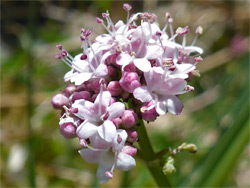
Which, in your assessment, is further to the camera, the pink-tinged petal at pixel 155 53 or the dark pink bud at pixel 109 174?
the pink-tinged petal at pixel 155 53

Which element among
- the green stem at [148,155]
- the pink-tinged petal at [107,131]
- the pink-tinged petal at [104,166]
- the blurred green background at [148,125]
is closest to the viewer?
the pink-tinged petal at [107,131]

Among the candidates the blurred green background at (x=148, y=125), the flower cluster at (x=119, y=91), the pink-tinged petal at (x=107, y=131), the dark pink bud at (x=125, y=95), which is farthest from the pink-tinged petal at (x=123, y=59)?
the blurred green background at (x=148, y=125)

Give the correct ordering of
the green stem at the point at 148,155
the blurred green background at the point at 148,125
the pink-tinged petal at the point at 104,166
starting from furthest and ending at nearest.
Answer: the blurred green background at the point at 148,125 < the green stem at the point at 148,155 < the pink-tinged petal at the point at 104,166

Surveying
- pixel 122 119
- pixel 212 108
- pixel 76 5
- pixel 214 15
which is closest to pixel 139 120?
pixel 122 119

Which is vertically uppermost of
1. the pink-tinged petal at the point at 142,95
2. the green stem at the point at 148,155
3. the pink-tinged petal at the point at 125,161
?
the pink-tinged petal at the point at 142,95

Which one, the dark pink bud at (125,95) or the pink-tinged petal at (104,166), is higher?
the dark pink bud at (125,95)

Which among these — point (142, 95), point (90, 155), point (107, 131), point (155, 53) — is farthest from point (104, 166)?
point (155, 53)

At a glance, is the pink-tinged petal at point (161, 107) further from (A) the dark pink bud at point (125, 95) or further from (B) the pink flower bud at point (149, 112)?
(A) the dark pink bud at point (125, 95)
